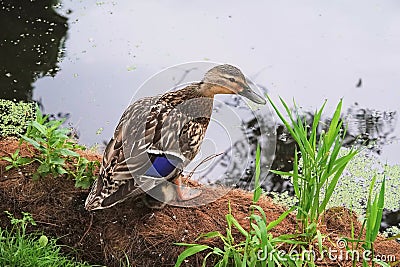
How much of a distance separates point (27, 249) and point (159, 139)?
2.26ft

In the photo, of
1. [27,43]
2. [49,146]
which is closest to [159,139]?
[49,146]

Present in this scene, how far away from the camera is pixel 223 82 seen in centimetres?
275

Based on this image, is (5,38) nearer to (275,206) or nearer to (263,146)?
(263,146)

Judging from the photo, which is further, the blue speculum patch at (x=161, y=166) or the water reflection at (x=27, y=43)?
the water reflection at (x=27, y=43)

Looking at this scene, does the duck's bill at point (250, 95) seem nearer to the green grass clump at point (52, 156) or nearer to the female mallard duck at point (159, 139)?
the female mallard duck at point (159, 139)

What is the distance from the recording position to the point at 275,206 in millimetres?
3010

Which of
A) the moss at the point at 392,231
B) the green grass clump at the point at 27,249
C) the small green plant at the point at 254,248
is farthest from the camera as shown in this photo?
the moss at the point at 392,231

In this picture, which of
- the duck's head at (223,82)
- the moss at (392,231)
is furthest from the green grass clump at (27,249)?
the moss at (392,231)

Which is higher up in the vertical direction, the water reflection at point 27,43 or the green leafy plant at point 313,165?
the green leafy plant at point 313,165

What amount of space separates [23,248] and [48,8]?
11.4 feet

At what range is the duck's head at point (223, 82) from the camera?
2738 mm

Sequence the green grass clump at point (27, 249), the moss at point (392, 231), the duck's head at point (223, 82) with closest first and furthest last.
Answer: the green grass clump at point (27, 249)
the duck's head at point (223, 82)
the moss at point (392, 231)

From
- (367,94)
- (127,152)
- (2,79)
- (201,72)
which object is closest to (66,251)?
(127,152)

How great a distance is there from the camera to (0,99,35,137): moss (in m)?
4.02
